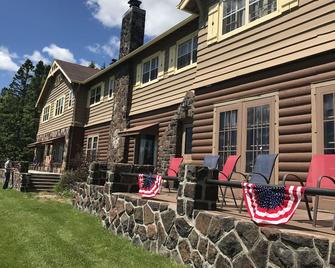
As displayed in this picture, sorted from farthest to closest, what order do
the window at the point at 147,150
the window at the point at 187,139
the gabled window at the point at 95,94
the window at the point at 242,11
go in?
1. the gabled window at the point at 95,94
2. the window at the point at 147,150
3. the window at the point at 187,139
4. the window at the point at 242,11

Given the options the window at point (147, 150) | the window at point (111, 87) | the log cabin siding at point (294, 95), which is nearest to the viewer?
the log cabin siding at point (294, 95)

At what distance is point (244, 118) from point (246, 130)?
0.30 meters

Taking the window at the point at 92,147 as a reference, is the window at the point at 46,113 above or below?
above

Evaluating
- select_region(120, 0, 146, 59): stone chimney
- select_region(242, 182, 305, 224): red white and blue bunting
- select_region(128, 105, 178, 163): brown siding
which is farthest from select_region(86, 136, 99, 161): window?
select_region(242, 182, 305, 224): red white and blue bunting

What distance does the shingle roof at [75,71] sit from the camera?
24.0 m

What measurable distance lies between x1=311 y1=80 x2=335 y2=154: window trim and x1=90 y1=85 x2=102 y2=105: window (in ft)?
51.6

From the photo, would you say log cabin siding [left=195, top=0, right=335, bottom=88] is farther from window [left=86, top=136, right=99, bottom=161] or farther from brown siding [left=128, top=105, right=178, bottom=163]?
window [left=86, top=136, right=99, bottom=161]

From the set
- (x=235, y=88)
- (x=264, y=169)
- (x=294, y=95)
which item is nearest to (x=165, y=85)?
(x=235, y=88)

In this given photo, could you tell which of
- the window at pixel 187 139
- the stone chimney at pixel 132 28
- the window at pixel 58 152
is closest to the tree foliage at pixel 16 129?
the window at pixel 58 152

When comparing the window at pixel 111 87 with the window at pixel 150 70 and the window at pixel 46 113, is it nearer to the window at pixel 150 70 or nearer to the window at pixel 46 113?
the window at pixel 150 70

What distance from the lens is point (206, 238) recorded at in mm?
5020

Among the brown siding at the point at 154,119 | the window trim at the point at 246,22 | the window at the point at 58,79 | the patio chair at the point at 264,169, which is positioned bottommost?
the patio chair at the point at 264,169

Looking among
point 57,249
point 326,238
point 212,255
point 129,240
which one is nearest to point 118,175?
point 129,240

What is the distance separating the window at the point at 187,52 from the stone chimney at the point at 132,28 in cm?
577
